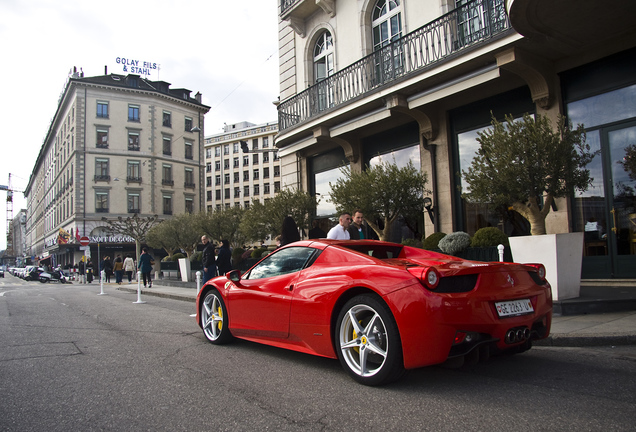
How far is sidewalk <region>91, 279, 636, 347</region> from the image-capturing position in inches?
201

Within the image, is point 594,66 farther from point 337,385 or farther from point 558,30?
point 337,385

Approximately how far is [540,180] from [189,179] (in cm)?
5303

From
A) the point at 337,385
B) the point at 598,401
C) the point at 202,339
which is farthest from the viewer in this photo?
the point at 202,339

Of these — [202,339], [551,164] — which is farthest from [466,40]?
[202,339]

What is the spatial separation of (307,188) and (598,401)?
45.4 feet

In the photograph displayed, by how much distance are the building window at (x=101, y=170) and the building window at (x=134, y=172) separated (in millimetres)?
2185

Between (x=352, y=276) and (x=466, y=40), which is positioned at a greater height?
(x=466, y=40)

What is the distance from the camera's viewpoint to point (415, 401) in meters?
3.21

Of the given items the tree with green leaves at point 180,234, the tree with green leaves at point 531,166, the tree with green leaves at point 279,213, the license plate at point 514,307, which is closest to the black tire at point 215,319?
the license plate at point 514,307

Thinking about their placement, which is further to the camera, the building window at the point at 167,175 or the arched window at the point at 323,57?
the building window at the point at 167,175

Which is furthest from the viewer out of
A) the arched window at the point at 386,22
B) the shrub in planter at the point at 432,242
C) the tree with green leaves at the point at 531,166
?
the arched window at the point at 386,22

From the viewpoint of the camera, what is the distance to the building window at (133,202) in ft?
166

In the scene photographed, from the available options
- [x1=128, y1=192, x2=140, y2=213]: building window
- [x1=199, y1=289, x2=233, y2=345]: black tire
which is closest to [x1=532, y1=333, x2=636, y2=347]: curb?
[x1=199, y1=289, x2=233, y2=345]: black tire

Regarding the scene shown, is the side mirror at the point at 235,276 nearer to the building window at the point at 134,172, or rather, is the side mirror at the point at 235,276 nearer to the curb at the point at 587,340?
the curb at the point at 587,340
